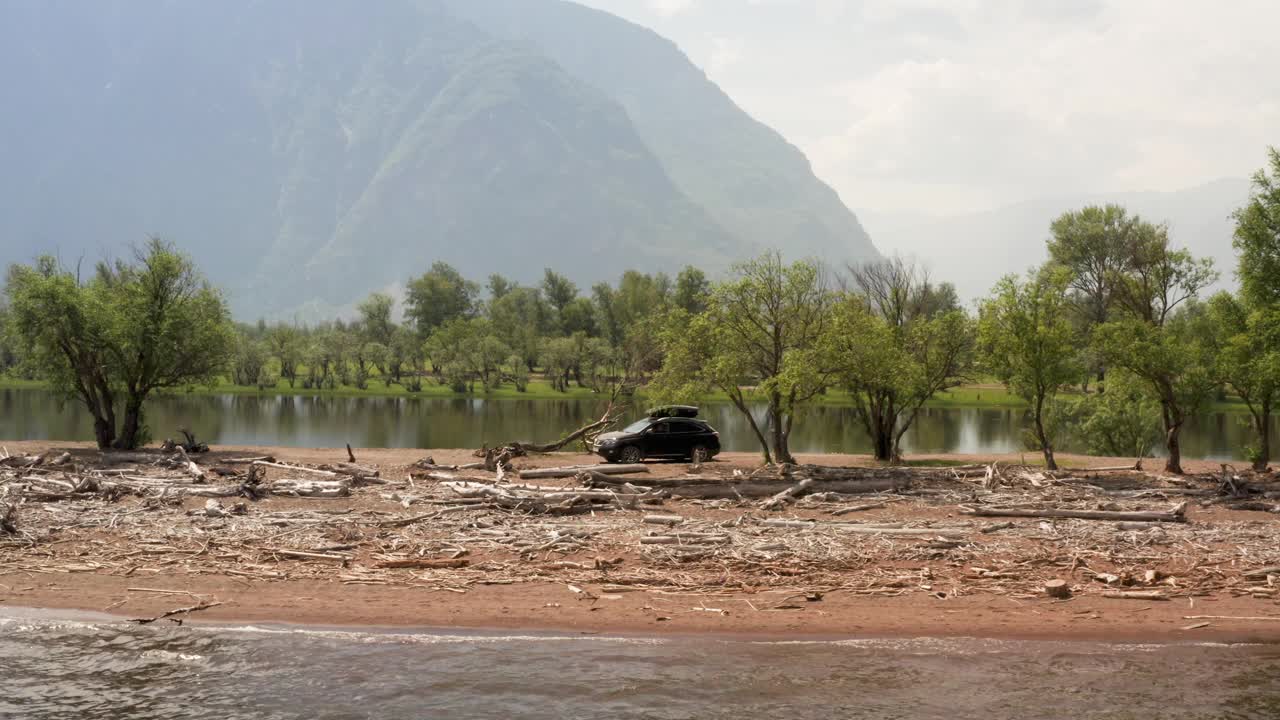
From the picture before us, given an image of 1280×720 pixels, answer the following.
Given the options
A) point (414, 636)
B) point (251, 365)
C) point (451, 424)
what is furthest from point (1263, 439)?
point (251, 365)

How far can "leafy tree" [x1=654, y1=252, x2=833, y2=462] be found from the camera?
32.4m

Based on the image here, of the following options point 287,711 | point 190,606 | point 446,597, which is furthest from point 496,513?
point 287,711

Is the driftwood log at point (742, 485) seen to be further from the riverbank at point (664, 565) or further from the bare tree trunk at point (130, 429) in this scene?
the bare tree trunk at point (130, 429)

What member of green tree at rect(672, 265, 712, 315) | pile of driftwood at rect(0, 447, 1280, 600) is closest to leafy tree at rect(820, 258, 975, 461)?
pile of driftwood at rect(0, 447, 1280, 600)

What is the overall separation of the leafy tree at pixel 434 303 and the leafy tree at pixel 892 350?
310 ft

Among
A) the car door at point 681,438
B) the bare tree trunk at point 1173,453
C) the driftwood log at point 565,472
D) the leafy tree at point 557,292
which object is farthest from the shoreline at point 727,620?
the leafy tree at point 557,292

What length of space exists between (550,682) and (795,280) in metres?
21.7

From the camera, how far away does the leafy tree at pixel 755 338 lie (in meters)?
32.4

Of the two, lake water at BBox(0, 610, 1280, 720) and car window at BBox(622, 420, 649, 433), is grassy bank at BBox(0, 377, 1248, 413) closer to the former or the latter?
car window at BBox(622, 420, 649, 433)

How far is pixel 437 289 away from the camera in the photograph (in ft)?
451

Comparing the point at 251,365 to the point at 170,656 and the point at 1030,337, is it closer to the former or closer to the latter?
the point at 1030,337

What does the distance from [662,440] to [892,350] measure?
374 inches

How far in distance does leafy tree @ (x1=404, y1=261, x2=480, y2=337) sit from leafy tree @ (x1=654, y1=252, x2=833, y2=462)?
10090 centimetres

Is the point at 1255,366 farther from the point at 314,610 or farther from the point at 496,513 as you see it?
the point at 314,610
